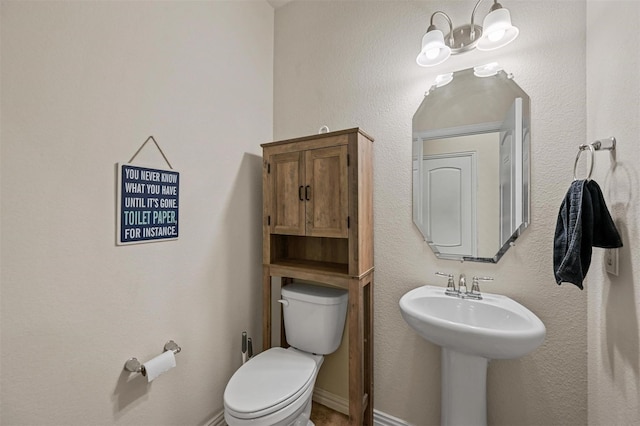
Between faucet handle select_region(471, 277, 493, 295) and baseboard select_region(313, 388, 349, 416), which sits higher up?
faucet handle select_region(471, 277, 493, 295)

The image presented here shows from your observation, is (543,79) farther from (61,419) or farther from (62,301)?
(61,419)

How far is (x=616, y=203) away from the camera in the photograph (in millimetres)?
969

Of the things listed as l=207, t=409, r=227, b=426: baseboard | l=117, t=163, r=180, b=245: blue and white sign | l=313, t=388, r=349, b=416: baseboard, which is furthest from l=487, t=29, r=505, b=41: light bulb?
l=207, t=409, r=227, b=426: baseboard

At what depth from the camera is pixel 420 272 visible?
4.98 feet

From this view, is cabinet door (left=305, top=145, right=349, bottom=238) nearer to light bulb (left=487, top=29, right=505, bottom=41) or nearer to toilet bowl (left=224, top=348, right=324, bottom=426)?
toilet bowl (left=224, top=348, right=324, bottom=426)

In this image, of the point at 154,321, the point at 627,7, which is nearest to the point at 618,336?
the point at 627,7

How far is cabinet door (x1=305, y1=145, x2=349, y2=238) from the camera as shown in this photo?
1.48 metres

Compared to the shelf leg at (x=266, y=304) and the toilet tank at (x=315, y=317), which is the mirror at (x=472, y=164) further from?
the shelf leg at (x=266, y=304)

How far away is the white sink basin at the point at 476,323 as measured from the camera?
0.99 metres

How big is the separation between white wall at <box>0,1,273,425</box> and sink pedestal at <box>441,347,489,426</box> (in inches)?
48.6

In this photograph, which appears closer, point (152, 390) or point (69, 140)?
point (69, 140)

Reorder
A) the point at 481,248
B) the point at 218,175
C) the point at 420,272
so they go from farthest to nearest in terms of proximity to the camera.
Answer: the point at 218,175 → the point at 420,272 → the point at 481,248

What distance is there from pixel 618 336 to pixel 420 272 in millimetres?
748

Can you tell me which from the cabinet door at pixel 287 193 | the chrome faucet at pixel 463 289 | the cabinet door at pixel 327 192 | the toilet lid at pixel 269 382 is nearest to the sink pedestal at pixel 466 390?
the chrome faucet at pixel 463 289
